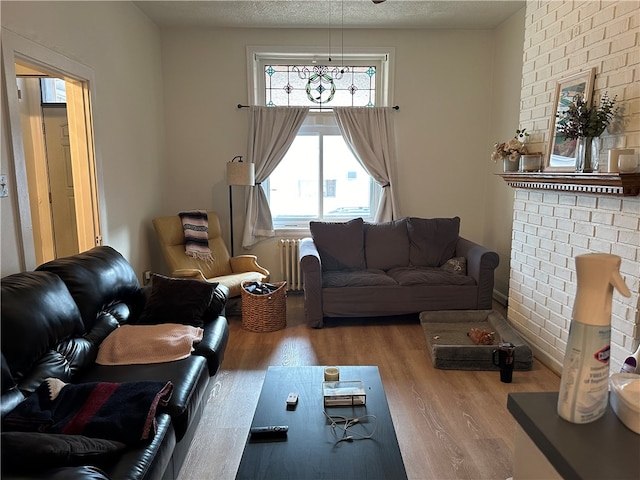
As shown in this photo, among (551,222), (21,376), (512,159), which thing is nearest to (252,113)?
(512,159)

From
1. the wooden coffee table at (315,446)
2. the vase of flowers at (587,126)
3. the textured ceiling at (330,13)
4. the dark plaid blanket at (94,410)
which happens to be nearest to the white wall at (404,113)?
the textured ceiling at (330,13)

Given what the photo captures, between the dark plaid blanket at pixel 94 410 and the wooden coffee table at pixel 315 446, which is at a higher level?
the dark plaid blanket at pixel 94 410

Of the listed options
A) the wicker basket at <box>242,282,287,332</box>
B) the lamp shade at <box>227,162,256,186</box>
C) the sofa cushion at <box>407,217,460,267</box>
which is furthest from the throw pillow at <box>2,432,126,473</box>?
the sofa cushion at <box>407,217,460,267</box>

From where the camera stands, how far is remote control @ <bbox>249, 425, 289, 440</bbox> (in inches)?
66.2

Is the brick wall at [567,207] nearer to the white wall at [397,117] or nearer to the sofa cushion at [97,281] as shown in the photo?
the white wall at [397,117]

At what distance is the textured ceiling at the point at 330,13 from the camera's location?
402 centimetres

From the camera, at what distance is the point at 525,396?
39.2 inches

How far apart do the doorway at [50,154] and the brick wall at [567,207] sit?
3307mm

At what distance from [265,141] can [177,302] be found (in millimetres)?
2516

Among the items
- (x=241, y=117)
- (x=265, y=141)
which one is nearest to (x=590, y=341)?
(x=265, y=141)

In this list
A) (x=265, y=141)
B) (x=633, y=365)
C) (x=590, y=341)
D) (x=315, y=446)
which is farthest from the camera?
(x=265, y=141)

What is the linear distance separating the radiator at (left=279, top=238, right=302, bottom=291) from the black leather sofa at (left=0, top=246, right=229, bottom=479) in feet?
6.70

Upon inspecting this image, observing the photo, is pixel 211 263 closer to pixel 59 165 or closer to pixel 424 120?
pixel 59 165

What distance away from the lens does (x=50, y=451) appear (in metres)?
1.35
